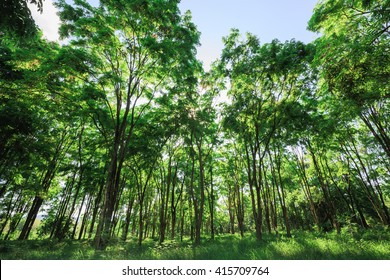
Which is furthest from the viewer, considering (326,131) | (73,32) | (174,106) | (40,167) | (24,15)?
(40,167)

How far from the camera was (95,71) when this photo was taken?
1044cm

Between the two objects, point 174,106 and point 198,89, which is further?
point 198,89

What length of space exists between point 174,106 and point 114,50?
507 centimetres

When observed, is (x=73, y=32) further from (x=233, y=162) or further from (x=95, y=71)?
(x=233, y=162)

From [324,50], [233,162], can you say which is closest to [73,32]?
[324,50]

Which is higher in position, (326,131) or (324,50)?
(326,131)

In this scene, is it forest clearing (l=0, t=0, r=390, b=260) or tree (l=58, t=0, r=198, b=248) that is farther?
tree (l=58, t=0, r=198, b=248)

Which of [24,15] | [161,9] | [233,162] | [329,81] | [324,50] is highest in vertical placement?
[161,9]

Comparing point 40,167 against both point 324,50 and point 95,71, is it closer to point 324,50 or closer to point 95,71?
point 95,71

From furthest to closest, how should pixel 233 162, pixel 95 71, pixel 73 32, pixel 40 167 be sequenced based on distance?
pixel 233 162, pixel 40 167, pixel 95 71, pixel 73 32

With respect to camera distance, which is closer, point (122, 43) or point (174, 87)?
point (122, 43)

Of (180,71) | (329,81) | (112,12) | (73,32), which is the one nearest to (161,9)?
(112,12)

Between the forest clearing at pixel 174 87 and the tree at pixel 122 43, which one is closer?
the forest clearing at pixel 174 87

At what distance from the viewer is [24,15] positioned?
594 cm
